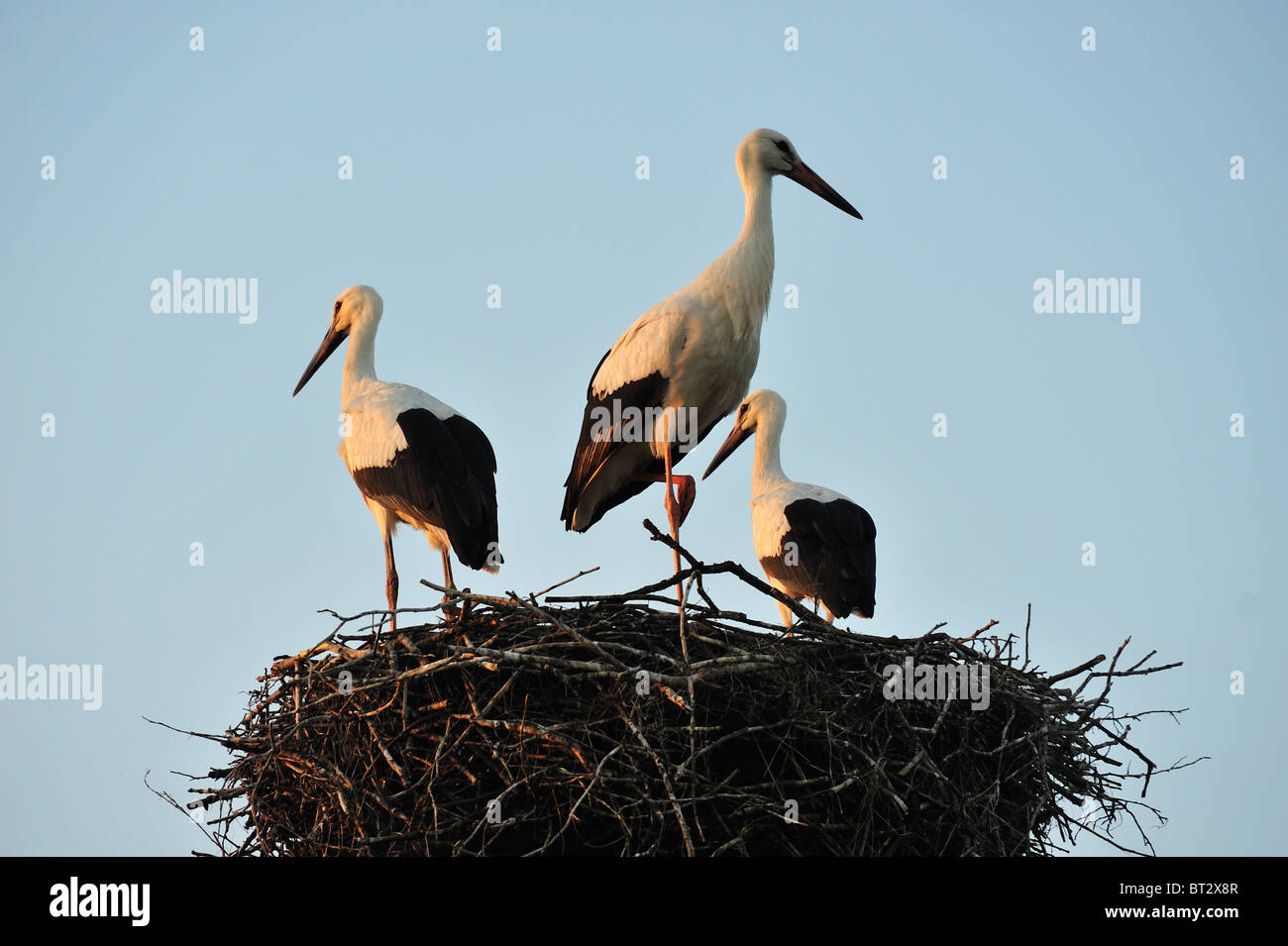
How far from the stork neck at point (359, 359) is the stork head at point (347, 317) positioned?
5cm

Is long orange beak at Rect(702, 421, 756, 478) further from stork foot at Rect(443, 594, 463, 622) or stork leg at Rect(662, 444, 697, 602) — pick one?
stork foot at Rect(443, 594, 463, 622)

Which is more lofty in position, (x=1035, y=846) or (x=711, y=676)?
(x=711, y=676)

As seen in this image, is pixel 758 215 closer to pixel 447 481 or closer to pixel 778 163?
pixel 778 163

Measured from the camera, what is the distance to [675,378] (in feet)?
21.9

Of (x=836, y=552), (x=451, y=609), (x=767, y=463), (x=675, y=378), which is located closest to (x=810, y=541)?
(x=836, y=552)

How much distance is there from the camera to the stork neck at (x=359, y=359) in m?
7.65

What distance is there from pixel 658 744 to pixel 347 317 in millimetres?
4289

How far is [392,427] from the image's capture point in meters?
6.93

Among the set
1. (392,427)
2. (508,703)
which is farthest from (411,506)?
(508,703)

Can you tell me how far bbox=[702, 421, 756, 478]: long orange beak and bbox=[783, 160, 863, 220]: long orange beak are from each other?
5.76 feet

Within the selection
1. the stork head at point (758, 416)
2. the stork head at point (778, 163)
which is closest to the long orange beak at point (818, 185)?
the stork head at point (778, 163)

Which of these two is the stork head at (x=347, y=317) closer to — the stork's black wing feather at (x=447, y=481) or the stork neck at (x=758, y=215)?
the stork's black wing feather at (x=447, y=481)
